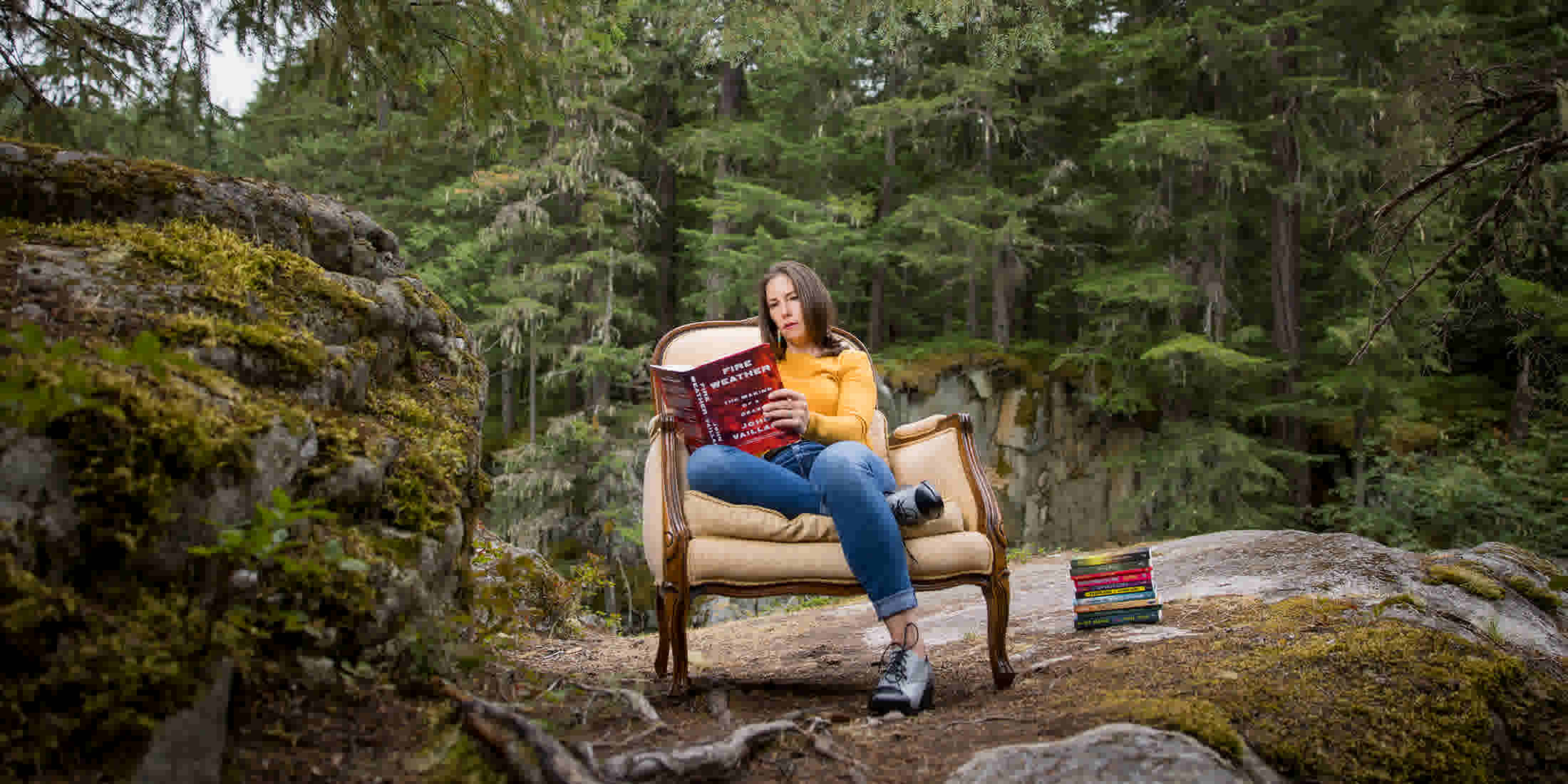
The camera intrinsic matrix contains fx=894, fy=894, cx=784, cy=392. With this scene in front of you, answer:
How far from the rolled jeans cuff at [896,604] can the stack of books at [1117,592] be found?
1.36 m

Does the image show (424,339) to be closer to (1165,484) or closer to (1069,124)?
(1165,484)

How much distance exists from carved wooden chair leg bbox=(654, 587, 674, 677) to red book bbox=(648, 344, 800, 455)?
19.4 inches

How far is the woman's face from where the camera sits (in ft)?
9.71

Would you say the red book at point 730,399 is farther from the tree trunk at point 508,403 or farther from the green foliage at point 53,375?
the tree trunk at point 508,403

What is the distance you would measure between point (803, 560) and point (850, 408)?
1.92ft

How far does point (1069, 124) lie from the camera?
1220cm

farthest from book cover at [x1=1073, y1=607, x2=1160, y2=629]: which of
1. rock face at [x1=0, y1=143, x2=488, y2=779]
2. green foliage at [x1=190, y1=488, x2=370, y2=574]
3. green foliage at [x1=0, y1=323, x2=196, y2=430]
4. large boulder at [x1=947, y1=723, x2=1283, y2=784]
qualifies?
green foliage at [x1=0, y1=323, x2=196, y2=430]

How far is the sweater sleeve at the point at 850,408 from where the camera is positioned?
284cm

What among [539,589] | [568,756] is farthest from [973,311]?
[568,756]

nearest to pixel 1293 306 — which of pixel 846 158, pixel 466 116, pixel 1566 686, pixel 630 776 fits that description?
pixel 846 158

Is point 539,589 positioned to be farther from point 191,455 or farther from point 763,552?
point 191,455

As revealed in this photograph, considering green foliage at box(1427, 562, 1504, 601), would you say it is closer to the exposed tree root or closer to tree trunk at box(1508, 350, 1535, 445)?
the exposed tree root

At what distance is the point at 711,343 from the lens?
3.44 m

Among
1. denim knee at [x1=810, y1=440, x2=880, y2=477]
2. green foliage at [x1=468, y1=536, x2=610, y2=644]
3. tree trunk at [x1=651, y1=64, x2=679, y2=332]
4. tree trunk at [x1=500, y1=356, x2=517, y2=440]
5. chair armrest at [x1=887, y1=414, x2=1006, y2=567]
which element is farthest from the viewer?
tree trunk at [x1=651, y1=64, x2=679, y2=332]
